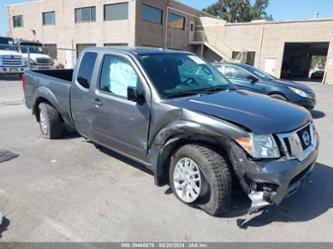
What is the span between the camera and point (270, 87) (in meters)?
8.11

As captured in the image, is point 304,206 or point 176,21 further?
point 176,21

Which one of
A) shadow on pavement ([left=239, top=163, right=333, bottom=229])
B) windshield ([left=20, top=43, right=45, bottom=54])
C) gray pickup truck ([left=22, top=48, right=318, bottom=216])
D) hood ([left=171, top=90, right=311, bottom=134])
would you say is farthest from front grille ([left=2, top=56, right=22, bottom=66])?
shadow on pavement ([left=239, top=163, right=333, bottom=229])

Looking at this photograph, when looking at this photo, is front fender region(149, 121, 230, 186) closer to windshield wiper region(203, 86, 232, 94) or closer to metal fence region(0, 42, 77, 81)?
windshield wiper region(203, 86, 232, 94)

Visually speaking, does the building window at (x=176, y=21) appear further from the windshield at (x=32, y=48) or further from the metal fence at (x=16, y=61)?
the metal fence at (x=16, y=61)

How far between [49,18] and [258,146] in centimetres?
3294

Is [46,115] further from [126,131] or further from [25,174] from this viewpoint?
[126,131]

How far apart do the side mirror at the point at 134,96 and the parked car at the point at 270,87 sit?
5.51m

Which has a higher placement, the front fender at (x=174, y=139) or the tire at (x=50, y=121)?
the front fender at (x=174, y=139)

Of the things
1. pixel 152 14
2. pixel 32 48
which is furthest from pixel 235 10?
pixel 32 48

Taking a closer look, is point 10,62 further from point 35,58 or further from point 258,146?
point 258,146

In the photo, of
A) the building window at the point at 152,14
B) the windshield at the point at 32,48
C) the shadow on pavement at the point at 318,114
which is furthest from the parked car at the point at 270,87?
the building window at the point at 152,14

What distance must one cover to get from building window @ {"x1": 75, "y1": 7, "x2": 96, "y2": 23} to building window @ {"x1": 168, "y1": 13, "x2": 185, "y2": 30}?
7.56 metres

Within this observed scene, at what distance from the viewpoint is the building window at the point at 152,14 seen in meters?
24.2

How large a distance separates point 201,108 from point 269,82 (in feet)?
20.2
